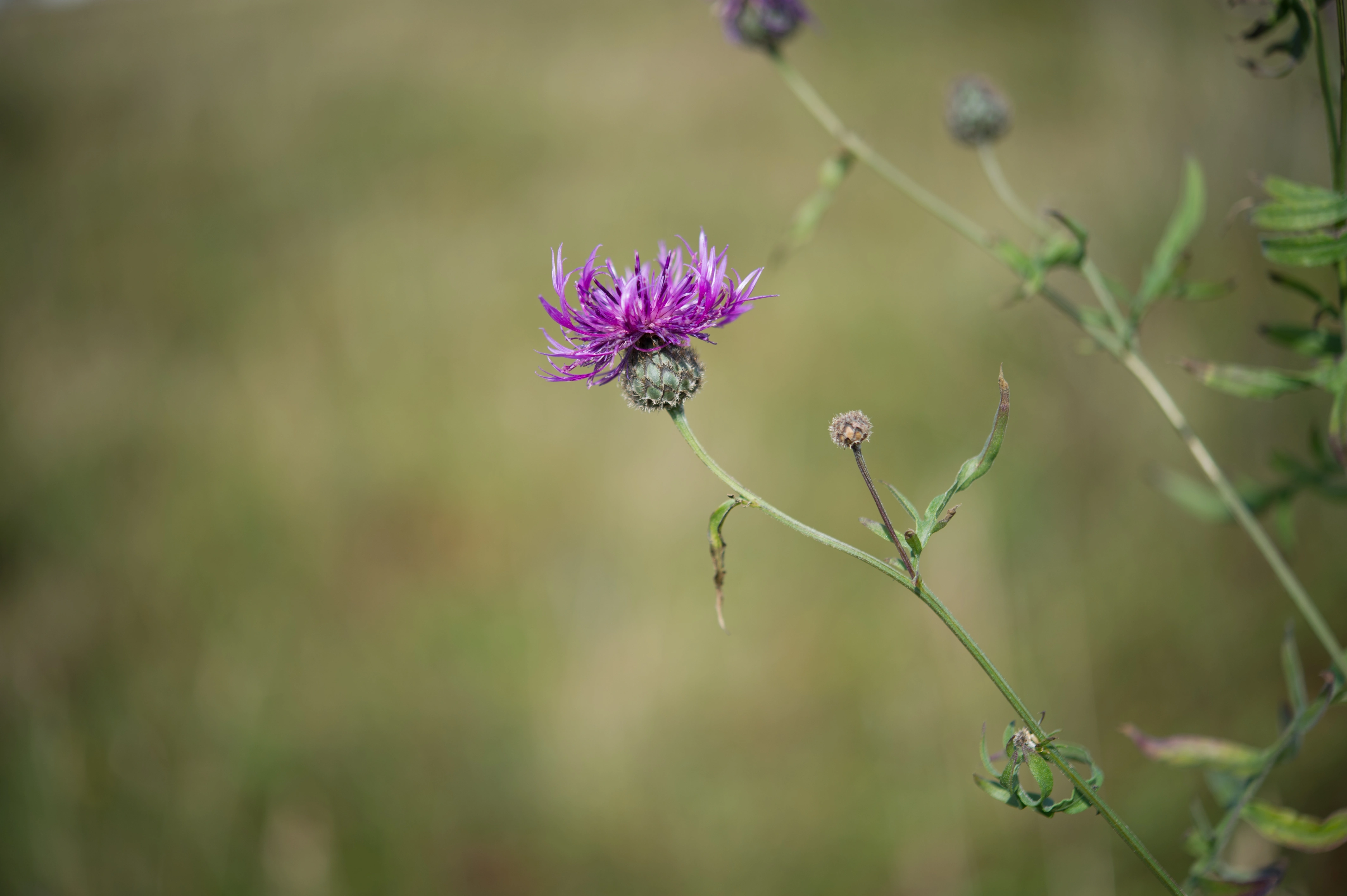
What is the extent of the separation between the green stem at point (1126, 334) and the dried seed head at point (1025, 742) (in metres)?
0.47

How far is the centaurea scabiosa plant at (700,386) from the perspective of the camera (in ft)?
2.47

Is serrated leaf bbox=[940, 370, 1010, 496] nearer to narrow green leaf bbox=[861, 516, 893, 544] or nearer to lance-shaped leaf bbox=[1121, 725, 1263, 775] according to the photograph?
narrow green leaf bbox=[861, 516, 893, 544]

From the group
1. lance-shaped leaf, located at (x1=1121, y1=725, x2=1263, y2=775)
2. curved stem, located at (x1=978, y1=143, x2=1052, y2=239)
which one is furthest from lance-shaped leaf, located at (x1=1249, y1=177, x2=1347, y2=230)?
lance-shaped leaf, located at (x1=1121, y1=725, x2=1263, y2=775)

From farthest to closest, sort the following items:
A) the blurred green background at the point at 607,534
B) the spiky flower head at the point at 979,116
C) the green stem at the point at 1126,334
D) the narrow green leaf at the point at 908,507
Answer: the blurred green background at the point at 607,534, the spiky flower head at the point at 979,116, the green stem at the point at 1126,334, the narrow green leaf at the point at 908,507

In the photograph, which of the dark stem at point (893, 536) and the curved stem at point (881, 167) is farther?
the curved stem at point (881, 167)

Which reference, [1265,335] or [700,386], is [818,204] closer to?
[700,386]

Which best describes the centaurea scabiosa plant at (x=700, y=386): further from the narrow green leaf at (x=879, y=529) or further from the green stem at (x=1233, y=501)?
the green stem at (x=1233, y=501)

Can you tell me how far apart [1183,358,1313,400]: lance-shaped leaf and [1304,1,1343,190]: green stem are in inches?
11.4

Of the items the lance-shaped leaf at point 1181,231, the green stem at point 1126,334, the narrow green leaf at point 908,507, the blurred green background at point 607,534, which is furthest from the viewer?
the blurred green background at point 607,534

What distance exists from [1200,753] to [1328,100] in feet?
3.13

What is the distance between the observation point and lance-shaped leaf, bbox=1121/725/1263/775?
1.07 m

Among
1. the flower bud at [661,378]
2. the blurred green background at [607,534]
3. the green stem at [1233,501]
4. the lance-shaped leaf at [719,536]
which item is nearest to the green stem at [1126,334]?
the green stem at [1233,501]

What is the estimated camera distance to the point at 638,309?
3.23 feet

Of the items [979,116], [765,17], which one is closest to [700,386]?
[765,17]
